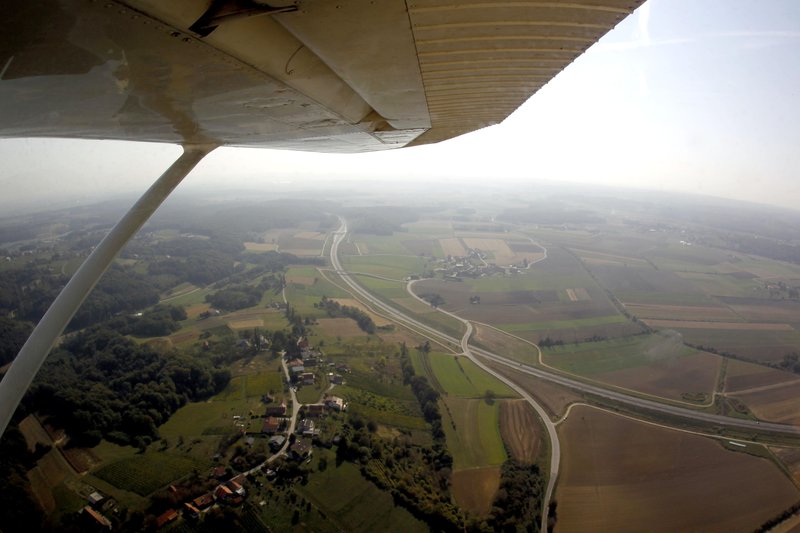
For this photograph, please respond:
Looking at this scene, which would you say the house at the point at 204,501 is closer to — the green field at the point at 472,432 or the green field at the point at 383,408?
the green field at the point at 383,408

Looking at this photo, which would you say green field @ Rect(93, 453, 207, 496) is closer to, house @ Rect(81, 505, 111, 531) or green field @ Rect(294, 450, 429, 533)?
house @ Rect(81, 505, 111, 531)

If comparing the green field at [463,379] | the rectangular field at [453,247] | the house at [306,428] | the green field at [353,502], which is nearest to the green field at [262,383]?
the house at [306,428]

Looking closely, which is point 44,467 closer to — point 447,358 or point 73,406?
point 73,406

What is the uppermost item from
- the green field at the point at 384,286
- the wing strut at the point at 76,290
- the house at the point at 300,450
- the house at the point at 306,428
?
the wing strut at the point at 76,290

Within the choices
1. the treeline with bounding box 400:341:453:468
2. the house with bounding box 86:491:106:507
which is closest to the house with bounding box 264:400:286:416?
the house with bounding box 86:491:106:507

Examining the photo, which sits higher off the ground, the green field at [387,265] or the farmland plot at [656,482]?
the green field at [387,265]

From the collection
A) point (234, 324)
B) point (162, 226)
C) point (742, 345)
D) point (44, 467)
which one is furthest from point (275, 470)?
point (162, 226)
